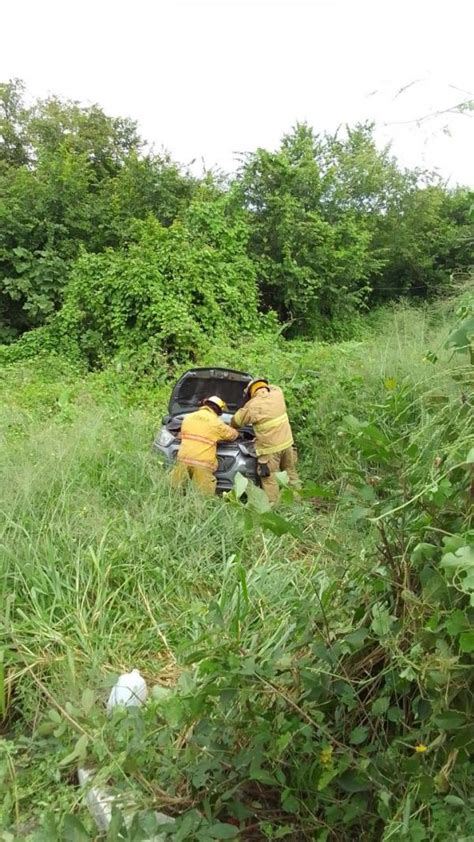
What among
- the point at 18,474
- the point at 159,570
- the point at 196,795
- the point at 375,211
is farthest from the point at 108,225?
the point at 196,795

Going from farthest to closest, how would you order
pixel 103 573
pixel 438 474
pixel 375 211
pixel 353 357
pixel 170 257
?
pixel 375 211 → pixel 170 257 → pixel 353 357 → pixel 103 573 → pixel 438 474

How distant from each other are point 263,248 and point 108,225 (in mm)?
3992

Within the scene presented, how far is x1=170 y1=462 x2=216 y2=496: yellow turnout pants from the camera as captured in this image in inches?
186

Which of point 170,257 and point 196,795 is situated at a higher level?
point 170,257

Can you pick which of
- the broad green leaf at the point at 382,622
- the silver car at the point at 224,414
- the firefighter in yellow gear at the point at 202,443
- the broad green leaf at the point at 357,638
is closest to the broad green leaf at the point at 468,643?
the broad green leaf at the point at 382,622

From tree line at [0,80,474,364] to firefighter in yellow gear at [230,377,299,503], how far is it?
463 cm

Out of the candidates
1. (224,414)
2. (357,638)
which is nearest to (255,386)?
(224,414)

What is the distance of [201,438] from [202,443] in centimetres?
5

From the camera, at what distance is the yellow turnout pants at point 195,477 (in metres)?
4.72

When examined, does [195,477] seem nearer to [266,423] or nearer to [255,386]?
[266,423]

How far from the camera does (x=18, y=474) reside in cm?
425

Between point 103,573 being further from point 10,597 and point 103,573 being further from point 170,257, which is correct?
point 170,257

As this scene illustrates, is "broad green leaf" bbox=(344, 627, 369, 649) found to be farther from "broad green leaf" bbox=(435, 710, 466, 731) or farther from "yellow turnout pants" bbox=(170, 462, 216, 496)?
"yellow turnout pants" bbox=(170, 462, 216, 496)

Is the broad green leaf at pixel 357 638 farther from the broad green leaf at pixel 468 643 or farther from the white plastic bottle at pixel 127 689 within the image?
the white plastic bottle at pixel 127 689
